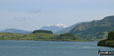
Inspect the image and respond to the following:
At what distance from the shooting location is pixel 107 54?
535 feet

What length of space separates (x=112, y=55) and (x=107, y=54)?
23.7 feet

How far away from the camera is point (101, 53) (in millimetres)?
162000

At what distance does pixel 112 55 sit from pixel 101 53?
10602mm

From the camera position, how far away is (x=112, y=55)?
16875cm

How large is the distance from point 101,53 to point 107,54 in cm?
396
